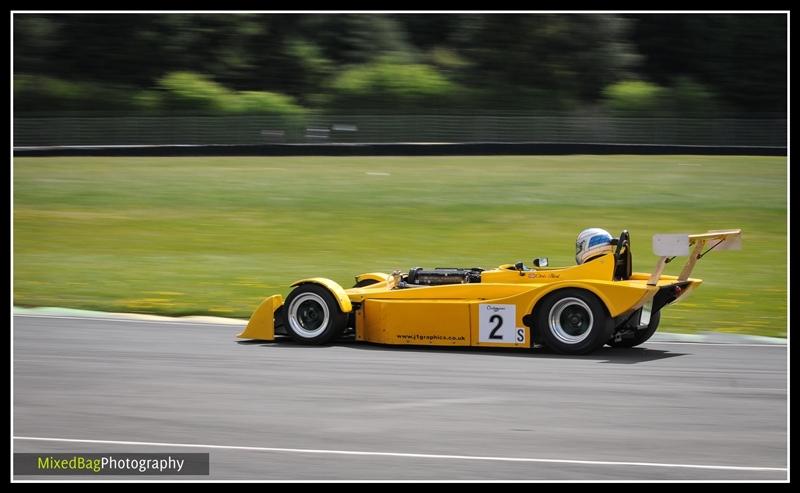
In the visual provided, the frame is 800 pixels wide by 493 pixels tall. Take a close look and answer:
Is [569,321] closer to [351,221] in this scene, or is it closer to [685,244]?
[685,244]

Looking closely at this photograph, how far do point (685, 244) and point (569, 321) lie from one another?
4.19ft

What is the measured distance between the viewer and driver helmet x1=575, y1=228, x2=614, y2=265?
11125 mm

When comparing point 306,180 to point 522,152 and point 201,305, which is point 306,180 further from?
point 201,305

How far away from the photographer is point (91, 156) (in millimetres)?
37938

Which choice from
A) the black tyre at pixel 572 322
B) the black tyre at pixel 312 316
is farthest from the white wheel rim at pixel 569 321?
the black tyre at pixel 312 316

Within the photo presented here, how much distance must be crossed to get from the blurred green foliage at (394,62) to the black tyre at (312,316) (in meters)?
35.3

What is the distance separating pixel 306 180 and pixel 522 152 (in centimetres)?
898

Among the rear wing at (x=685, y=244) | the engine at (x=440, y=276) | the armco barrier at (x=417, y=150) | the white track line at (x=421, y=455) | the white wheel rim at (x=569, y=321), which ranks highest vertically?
the armco barrier at (x=417, y=150)

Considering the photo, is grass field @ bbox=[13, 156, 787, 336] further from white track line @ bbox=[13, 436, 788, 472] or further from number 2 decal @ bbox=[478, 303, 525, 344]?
white track line @ bbox=[13, 436, 788, 472]

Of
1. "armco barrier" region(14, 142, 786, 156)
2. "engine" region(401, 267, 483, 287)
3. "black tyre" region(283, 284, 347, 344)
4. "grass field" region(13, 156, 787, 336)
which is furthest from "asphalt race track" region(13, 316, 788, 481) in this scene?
"armco barrier" region(14, 142, 786, 156)

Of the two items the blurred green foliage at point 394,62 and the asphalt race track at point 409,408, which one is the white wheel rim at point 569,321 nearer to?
the asphalt race track at point 409,408

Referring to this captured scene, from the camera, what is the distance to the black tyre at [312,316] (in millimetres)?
11125

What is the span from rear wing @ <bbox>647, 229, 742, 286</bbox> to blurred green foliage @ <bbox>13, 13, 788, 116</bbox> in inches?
1402

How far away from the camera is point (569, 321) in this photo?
10.6 m
